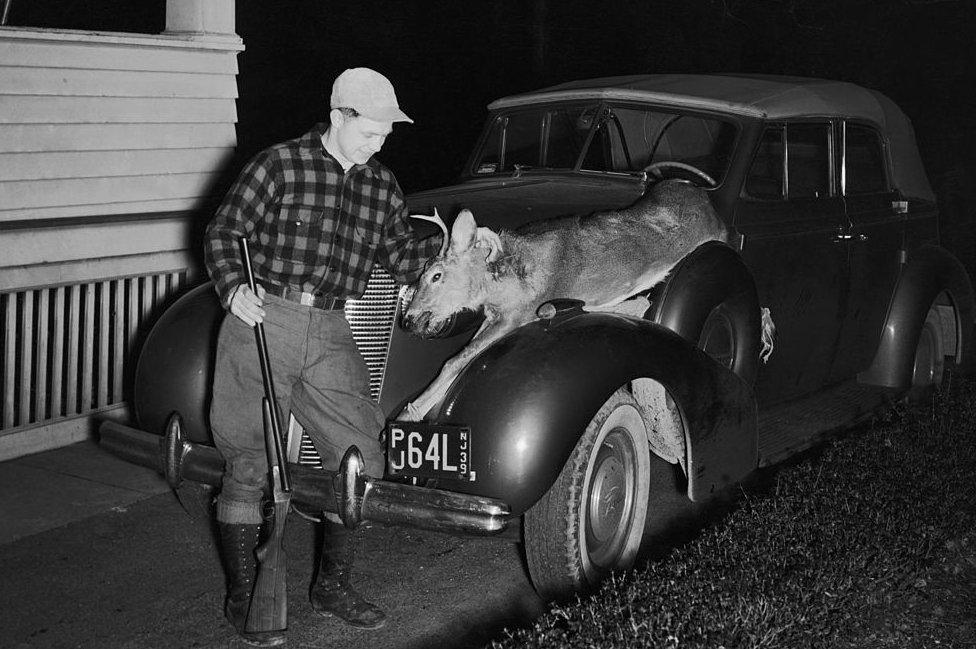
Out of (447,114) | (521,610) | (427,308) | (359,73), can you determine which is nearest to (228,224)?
(359,73)

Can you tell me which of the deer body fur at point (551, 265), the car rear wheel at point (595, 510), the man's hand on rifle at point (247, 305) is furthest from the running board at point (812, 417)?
the man's hand on rifle at point (247, 305)

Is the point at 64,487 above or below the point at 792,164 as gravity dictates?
below

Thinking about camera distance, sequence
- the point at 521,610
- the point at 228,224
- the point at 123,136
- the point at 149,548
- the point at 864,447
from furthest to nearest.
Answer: the point at 123,136 → the point at 864,447 → the point at 149,548 → the point at 521,610 → the point at 228,224

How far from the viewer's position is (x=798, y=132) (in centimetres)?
597

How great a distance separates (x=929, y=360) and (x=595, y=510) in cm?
392

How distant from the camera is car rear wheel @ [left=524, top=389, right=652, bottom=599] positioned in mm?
4023

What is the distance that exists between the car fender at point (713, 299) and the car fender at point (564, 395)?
30 cm

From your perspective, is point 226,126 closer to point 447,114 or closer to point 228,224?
point 228,224

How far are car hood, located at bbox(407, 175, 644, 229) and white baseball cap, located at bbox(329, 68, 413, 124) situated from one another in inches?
44.7

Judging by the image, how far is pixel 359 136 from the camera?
148 inches

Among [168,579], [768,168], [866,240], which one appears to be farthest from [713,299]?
[168,579]

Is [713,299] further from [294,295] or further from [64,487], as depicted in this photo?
[64,487]

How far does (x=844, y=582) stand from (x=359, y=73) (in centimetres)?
242

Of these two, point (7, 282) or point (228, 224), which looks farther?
point (7, 282)
